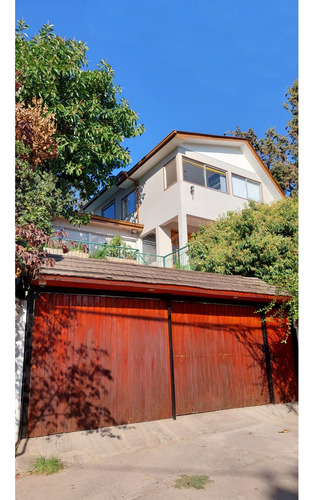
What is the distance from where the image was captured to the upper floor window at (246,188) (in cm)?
2073

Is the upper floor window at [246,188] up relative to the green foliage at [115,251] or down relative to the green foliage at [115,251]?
up

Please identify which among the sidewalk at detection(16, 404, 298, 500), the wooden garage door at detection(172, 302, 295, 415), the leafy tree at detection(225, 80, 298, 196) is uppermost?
the leafy tree at detection(225, 80, 298, 196)

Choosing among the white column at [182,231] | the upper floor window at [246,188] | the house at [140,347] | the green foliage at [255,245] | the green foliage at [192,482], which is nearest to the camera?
the green foliage at [192,482]

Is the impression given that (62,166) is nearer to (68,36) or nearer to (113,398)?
(68,36)

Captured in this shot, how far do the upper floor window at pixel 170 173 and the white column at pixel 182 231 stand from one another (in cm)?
218

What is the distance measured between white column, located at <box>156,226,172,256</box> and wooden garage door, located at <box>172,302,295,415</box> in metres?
9.84

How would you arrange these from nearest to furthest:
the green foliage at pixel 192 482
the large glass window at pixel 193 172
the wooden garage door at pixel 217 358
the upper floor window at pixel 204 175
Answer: the green foliage at pixel 192 482
the wooden garage door at pixel 217 358
the large glass window at pixel 193 172
the upper floor window at pixel 204 175

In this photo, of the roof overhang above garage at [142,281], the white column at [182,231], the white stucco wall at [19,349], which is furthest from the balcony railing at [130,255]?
the white stucco wall at [19,349]

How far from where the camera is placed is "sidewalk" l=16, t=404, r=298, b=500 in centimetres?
409

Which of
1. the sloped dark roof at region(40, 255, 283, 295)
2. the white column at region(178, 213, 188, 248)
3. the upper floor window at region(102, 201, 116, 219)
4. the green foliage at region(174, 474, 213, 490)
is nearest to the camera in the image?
the green foliage at region(174, 474, 213, 490)

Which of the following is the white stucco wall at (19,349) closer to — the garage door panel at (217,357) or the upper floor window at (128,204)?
the garage door panel at (217,357)

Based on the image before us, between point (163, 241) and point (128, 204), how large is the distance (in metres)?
4.77

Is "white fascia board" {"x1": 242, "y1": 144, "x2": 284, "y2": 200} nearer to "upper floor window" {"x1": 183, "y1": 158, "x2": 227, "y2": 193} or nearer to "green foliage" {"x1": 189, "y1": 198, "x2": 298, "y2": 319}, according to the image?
"upper floor window" {"x1": 183, "y1": 158, "x2": 227, "y2": 193}

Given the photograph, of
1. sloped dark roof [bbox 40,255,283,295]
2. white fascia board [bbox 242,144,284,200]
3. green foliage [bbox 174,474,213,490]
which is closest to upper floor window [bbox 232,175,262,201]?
white fascia board [bbox 242,144,284,200]
